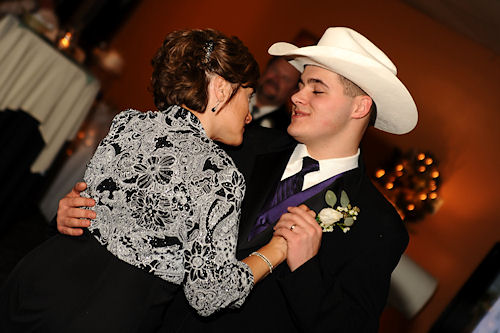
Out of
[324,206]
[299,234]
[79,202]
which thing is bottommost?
[79,202]

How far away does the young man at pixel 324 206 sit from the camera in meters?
1.80

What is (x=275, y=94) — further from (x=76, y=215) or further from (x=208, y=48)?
(x=76, y=215)

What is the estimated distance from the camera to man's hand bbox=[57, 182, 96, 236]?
165cm

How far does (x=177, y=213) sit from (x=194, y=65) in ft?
1.84

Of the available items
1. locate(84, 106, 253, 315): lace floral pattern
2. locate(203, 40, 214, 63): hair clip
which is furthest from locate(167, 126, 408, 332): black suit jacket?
locate(203, 40, 214, 63): hair clip

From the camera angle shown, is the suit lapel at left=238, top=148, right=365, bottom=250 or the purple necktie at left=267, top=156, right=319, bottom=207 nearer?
the suit lapel at left=238, top=148, right=365, bottom=250

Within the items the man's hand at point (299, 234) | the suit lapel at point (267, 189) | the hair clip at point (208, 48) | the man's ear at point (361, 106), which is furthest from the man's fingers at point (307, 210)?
the hair clip at point (208, 48)

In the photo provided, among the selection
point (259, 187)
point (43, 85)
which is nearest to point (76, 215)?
point (259, 187)

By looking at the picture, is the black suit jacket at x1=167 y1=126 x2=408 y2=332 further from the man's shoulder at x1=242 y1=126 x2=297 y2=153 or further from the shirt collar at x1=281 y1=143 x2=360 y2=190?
the man's shoulder at x1=242 y1=126 x2=297 y2=153

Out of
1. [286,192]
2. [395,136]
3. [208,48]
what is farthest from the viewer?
[395,136]

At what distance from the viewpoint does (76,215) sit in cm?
166

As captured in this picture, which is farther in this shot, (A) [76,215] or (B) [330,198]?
(B) [330,198]

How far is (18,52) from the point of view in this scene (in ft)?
11.8

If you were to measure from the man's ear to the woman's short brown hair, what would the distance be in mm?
607
